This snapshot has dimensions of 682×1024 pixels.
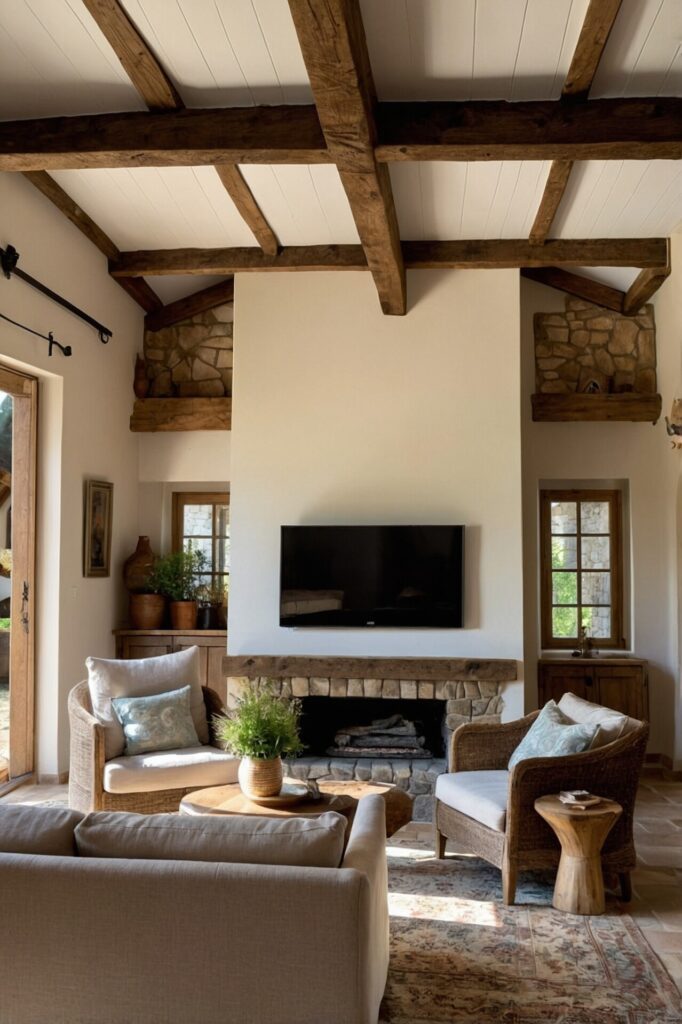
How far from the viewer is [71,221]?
6156mm

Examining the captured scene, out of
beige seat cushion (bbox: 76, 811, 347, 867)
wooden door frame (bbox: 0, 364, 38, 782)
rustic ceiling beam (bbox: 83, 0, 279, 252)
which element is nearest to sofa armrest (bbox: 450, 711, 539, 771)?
beige seat cushion (bbox: 76, 811, 347, 867)

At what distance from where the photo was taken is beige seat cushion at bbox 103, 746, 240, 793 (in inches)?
185

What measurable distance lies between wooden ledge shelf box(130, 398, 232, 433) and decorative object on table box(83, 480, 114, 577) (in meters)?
0.66

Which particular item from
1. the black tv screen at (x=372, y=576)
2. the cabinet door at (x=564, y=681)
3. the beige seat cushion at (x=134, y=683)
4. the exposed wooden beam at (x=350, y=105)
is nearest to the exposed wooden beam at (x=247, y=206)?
the exposed wooden beam at (x=350, y=105)

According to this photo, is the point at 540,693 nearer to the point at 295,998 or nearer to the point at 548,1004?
the point at 548,1004

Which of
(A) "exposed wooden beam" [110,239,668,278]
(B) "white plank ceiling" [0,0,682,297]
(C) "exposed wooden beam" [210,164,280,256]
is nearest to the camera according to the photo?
(B) "white plank ceiling" [0,0,682,297]

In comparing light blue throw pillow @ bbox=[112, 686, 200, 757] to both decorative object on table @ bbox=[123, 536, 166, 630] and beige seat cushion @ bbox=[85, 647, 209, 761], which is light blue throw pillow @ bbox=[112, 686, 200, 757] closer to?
beige seat cushion @ bbox=[85, 647, 209, 761]

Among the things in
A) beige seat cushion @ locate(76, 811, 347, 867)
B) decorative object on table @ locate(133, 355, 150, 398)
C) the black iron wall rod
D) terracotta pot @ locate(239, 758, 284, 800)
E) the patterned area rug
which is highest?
the black iron wall rod

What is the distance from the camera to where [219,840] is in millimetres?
2434

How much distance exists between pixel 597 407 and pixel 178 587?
3.37 metres

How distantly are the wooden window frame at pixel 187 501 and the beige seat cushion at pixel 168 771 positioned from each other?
2.91 m

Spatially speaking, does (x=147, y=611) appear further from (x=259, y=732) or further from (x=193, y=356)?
(x=259, y=732)

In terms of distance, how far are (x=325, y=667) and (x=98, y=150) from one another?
338 centimetres

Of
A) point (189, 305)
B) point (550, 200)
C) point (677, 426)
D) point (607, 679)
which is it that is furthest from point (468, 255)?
point (607, 679)
